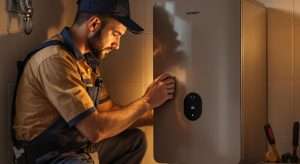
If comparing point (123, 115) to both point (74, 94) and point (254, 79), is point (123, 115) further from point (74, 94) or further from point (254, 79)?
point (254, 79)

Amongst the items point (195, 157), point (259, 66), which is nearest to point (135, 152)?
point (195, 157)

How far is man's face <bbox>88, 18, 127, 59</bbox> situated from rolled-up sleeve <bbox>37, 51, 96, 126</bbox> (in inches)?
7.0

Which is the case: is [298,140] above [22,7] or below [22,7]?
below

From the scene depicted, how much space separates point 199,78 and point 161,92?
6.6 inches

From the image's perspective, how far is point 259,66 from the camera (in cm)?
202

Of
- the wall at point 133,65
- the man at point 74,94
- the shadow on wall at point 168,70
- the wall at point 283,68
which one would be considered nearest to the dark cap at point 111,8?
the man at point 74,94

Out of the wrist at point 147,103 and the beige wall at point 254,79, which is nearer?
the beige wall at point 254,79

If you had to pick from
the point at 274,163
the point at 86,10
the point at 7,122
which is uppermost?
the point at 86,10

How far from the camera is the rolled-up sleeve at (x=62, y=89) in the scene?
66.9 inches

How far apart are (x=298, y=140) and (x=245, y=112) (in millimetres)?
371

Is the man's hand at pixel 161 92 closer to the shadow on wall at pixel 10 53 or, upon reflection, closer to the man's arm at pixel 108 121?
the man's arm at pixel 108 121

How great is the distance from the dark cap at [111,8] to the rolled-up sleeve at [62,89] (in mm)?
226

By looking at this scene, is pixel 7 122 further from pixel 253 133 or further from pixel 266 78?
pixel 266 78

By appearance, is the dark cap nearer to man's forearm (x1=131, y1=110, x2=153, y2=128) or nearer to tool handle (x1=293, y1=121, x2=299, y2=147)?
man's forearm (x1=131, y1=110, x2=153, y2=128)
